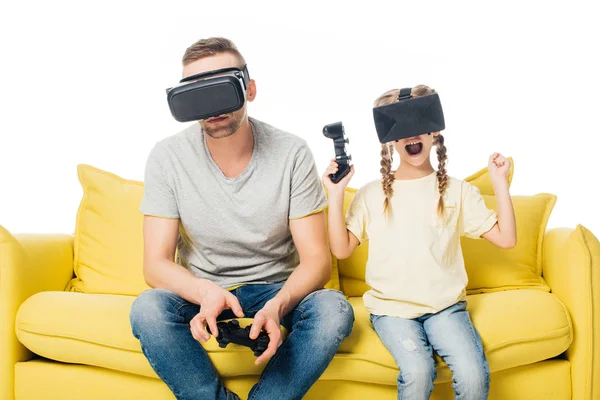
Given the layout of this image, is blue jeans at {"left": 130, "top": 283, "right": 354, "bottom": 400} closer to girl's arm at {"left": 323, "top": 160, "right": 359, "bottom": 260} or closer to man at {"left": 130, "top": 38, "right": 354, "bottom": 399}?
man at {"left": 130, "top": 38, "right": 354, "bottom": 399}

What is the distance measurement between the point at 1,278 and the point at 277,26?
4.40ft

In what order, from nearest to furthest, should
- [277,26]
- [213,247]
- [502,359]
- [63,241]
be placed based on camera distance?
1. [502,359]
2. [213,247]
3. [63,241]
4. [277,26]

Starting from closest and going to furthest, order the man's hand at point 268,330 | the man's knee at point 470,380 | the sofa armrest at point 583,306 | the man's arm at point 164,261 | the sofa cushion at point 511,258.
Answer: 1. the man's hand at point 268,330
2. the man's knee at point 470,380
3. the man's arm at point 164,261
4. the sofa armrest at point 583,306
5. the sofa cushion at point 511,258

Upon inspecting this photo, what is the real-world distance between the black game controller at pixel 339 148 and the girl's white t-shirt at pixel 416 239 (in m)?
0.15

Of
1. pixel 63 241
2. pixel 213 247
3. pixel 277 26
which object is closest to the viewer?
pixel 213 247

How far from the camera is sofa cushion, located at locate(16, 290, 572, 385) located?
179 centimetres

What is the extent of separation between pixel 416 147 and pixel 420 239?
0.25 meters

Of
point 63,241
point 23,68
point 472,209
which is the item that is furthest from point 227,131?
point 23,68

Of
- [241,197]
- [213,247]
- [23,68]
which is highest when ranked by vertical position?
[23,68]

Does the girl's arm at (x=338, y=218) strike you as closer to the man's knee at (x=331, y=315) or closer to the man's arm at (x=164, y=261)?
the man's knee at (x=331, y=315)

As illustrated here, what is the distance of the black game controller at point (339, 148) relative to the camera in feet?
6.06

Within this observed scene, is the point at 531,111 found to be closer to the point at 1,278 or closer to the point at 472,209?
the point at 472,209

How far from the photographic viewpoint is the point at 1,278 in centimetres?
204

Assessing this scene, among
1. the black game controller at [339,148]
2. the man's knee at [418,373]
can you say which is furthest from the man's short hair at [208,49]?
the man's knee at [418,373]
